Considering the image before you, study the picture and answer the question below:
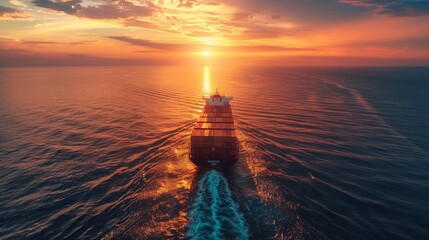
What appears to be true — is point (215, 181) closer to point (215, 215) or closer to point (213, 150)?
point (213, 150)

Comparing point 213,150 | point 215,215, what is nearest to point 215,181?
point 213,150

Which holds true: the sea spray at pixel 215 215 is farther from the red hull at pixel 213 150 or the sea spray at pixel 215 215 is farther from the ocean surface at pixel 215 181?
the red hull at pixel 213 150

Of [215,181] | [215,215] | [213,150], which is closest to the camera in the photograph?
[215,215]

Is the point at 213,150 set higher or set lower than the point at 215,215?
higher

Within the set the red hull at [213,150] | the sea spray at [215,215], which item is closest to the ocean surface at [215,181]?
the sea spray at [215,215]

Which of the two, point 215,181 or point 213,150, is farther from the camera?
point 213,150

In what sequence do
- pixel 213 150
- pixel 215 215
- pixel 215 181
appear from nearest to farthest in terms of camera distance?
pixel 215 215 < pixel 215 181 < pixel 213 150

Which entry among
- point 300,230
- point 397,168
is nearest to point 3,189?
point 300,230

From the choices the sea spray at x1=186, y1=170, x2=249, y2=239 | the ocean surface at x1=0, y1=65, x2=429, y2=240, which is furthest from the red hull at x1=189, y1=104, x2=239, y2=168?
the sea spray at x1=186, y1=170, x2=249, y2=239
